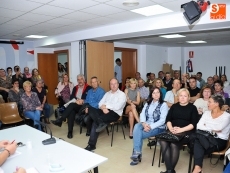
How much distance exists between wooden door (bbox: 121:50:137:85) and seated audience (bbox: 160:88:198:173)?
207 inches

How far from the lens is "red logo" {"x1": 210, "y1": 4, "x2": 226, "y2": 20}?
10.9 ft

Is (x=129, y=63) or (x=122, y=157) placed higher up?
(x=129, y=63)

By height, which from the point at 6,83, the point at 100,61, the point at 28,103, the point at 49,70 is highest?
the point at 100,61

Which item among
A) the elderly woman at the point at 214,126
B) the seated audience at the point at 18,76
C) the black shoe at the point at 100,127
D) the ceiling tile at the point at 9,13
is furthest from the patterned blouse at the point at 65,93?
the elderly woman at the point at 214,126

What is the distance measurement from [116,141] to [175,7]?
259 cm

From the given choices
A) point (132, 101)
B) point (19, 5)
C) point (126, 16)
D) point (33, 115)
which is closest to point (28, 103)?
point (33, 115)

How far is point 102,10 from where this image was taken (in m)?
3.54

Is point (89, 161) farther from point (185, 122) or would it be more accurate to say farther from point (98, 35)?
point (98, 35)

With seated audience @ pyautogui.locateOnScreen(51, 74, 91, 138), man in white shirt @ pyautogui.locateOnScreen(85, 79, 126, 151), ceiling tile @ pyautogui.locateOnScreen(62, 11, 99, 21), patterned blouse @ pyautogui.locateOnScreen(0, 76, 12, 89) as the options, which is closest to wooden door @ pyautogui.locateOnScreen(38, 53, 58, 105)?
patterned blouse @ pyautogui.locateOnScreen(0, 76, 12, 89)

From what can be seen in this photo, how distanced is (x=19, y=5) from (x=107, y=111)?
7.44ft

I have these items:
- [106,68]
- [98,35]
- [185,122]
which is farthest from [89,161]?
[106,68]

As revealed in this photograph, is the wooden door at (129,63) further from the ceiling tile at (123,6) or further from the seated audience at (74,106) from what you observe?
the ceiling tile at (123,6)

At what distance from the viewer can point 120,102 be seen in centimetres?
390

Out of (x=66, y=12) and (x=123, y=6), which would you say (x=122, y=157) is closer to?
(x=123, y=6)
